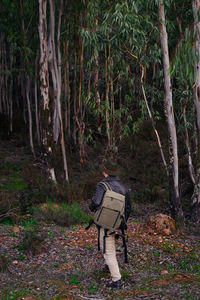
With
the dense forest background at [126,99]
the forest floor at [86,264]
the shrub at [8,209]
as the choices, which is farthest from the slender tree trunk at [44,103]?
the forest floor at [86,264]

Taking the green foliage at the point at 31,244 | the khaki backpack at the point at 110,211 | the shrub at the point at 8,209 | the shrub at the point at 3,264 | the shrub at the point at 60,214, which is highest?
the khaki backpack at the point at 110,211

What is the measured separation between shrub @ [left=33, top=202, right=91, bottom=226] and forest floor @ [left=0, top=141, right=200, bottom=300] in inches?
8.9

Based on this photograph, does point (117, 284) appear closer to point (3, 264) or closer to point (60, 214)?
point (3, 264)

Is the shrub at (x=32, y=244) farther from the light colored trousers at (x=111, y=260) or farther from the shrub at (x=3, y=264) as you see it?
the light colored trousers at (x=111, y=260)

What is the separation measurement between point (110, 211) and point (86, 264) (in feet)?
5.51

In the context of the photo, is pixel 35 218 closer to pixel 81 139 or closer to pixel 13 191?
pixel 13 191

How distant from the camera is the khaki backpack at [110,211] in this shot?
4.48m

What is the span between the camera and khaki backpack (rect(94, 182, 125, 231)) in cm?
448

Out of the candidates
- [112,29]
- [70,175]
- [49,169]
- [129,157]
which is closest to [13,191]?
[49,169]

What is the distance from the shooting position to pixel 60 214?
8.08m

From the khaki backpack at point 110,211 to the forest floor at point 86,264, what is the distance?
37.0 inches

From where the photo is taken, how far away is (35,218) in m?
8.02

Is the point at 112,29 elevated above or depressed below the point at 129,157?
above

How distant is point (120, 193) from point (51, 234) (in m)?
3.04
